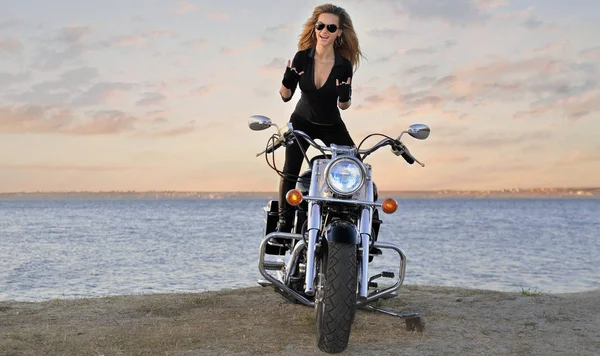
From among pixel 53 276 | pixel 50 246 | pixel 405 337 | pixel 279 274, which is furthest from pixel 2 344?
pixel 50 246

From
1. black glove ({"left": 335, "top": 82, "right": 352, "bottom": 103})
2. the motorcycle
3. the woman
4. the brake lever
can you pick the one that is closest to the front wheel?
the motorcycle

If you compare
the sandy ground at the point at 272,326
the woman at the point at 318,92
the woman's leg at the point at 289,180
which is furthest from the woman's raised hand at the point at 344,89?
the sandy ground at the point at 272,326

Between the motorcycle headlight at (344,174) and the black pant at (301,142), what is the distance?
94 cm

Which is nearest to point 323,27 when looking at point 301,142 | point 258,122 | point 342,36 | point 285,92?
point 342,36

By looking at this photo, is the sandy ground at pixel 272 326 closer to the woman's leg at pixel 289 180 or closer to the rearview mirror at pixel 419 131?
the woman's leg at pixel 289 180

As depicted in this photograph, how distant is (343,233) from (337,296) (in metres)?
0.43

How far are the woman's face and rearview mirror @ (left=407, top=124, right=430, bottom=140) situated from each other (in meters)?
1.15

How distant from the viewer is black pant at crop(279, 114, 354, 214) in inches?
208

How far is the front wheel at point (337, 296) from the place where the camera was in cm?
411

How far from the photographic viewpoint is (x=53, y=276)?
51.2 ft

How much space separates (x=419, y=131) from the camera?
15.3ft

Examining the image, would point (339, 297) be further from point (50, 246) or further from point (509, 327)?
point (50, 246)

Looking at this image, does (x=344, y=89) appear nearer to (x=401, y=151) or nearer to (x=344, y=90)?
(x=344, y=90)

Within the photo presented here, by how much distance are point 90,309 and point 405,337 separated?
3198 millimetres
